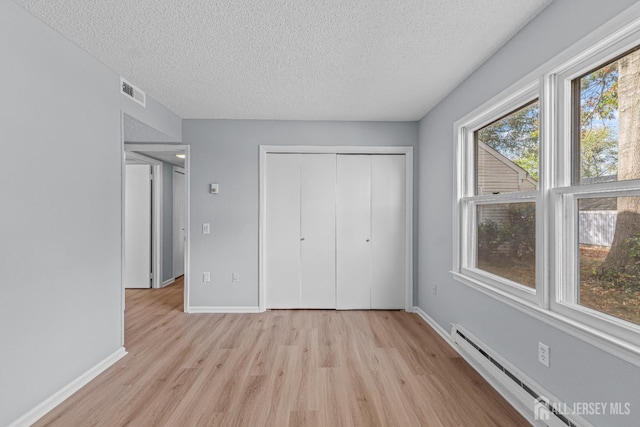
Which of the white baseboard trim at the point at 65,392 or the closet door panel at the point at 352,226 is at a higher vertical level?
the closet door panel at the point at 352,226

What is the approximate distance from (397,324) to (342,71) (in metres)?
2.68

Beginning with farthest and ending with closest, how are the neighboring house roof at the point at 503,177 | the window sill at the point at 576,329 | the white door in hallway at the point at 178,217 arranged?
the white door in hallway at the point at 178,217
the neighboring house roof at the point at 503,177
the window sill at the point at 576,329

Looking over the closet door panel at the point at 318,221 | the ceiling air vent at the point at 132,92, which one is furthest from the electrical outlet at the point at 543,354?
the ceiling air vent at the point at 132,92

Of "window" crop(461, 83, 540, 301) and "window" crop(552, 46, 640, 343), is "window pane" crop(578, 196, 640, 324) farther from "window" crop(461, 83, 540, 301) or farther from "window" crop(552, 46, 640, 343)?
"window" crop(461, 83, 540, 301)

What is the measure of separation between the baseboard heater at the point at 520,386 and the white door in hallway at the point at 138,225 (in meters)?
4.67

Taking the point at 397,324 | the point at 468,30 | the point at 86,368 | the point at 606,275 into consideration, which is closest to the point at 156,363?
the point at 86,368

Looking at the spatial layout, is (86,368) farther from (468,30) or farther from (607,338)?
(468,30)

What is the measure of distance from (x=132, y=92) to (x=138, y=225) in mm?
2740

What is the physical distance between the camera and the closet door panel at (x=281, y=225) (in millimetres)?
3975

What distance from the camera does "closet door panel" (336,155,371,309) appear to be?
399 centimetres

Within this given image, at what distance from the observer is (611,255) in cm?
152

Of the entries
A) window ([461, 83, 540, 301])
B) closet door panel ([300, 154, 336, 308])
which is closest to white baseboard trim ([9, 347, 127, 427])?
closet door panel ([300, 154, 336, 308])

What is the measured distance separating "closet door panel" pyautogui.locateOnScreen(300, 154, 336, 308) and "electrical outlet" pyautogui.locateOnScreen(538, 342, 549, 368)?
2.45 metres

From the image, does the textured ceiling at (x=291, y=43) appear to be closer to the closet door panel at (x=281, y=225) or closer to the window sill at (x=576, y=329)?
the closet door panel at (x=281, y=225)
